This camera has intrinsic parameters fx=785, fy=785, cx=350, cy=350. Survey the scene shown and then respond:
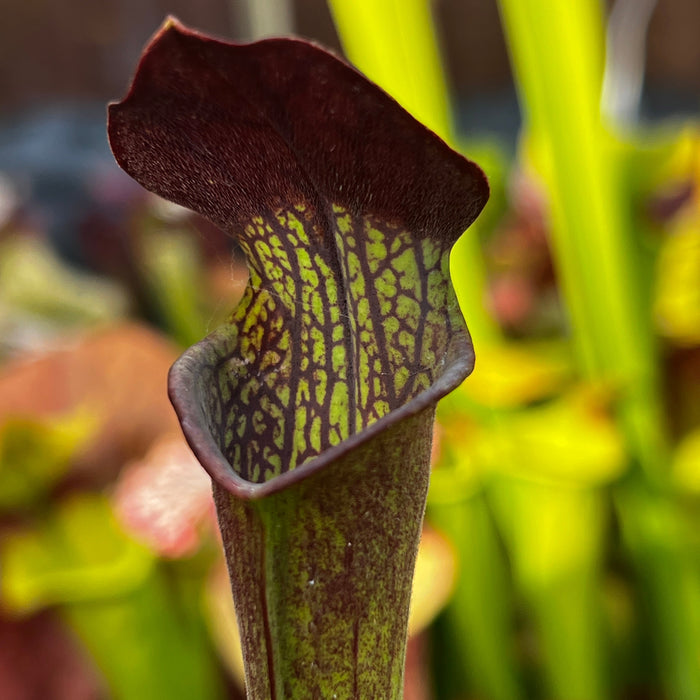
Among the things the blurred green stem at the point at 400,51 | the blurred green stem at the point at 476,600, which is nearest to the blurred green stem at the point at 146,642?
the blurred green stem at the point at 476,600

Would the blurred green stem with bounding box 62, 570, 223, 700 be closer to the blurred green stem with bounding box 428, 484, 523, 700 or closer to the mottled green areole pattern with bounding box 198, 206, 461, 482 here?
the blurred green stem with bounding box 428, 484, 523, 700

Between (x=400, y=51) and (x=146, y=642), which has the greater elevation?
(x=400, y=51)

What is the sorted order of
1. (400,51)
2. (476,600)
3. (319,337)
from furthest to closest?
(476,600), (400,51), (319,337)

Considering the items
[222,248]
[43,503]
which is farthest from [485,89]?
[43,503]

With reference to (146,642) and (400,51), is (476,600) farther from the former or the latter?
(400,51)

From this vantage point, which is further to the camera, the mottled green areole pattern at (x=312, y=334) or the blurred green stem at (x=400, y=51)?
the blurred green stem at (x=400, y=51)

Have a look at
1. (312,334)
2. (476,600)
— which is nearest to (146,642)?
(476,600)

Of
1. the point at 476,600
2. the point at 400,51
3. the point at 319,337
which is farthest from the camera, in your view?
the point at 476,600

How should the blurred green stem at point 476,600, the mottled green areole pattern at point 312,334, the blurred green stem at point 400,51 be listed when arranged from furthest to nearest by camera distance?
the blurred green stem at point 476,600, the blurred green stem at point 400,51, the mottled green areole pattern at point 312,334

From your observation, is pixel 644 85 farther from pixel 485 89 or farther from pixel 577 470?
pixel 577 470

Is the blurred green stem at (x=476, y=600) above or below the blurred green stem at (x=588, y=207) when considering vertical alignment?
below

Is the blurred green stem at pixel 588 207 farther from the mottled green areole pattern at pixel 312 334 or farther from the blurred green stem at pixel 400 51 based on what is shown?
the mottled green areole pattern at pixel 312 334
